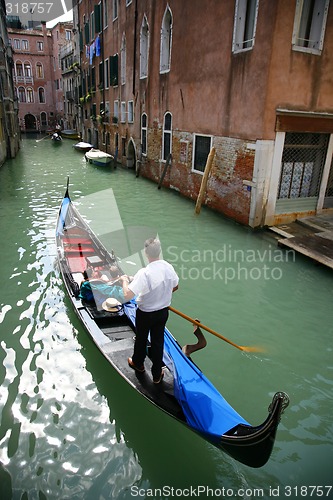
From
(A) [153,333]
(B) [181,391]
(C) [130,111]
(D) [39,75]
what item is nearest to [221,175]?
(A) [153,333]

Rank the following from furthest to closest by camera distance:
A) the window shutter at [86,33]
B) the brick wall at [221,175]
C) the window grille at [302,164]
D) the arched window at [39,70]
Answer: the arched window at [39,70] → the window shutter at [86,33] → the brick wall at [221,175] → the window grille at [302,164]

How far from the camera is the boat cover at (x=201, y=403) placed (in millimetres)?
2248

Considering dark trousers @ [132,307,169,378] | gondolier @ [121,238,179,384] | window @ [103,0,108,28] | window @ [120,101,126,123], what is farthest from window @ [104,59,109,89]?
dark trousers @ [132,307,169,378]

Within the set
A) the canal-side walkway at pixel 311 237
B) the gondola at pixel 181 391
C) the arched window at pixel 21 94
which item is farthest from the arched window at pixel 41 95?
the gondola at pixel 181 391

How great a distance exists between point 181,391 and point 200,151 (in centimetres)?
742

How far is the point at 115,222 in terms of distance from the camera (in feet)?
26.3

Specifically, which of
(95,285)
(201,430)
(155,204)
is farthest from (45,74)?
(201,430)

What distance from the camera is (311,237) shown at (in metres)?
6.40

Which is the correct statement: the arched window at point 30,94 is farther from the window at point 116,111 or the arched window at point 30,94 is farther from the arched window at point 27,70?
the window at point 116,111

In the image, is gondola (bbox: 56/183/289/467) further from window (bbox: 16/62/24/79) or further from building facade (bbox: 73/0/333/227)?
window (bbox: 16/62/24/79)

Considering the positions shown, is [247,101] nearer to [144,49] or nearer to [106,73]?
[144,49]

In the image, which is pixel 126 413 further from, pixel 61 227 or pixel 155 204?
pixel 155 204

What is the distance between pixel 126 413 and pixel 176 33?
9.59 metres

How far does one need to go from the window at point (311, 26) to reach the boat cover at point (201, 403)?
614 centimetres
